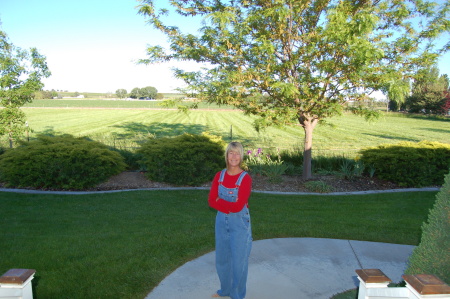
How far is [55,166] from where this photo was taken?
8117 mm

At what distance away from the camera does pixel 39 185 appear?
8.32m

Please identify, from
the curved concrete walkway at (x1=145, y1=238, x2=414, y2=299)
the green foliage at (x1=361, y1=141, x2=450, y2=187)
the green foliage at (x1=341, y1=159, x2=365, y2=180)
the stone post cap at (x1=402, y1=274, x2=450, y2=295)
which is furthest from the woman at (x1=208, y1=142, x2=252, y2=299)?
the green foliage at (x1=361, y1=141, x2=450, y2=187)

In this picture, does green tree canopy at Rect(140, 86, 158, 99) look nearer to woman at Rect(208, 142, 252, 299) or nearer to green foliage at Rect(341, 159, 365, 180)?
green foliage at Rect(341, 159, 365, 180)

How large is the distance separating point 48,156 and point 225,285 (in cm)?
642

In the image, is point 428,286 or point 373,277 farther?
point 373,277

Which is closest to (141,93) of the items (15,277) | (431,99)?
(431,99)

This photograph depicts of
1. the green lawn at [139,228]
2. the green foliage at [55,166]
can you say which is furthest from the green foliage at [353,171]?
the green foliage at [55,166]

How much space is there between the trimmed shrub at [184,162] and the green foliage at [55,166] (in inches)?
40.2

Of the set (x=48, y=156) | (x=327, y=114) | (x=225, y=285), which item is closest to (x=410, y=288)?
(x=225, y=285)

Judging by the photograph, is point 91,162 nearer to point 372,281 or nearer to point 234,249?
point 234,249

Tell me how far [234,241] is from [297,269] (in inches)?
52.8

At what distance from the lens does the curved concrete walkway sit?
3.56m

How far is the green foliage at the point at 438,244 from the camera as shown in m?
2.28

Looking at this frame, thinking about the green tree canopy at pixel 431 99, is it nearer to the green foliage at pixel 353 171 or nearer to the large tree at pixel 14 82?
the green foliage at pixel 353 171
